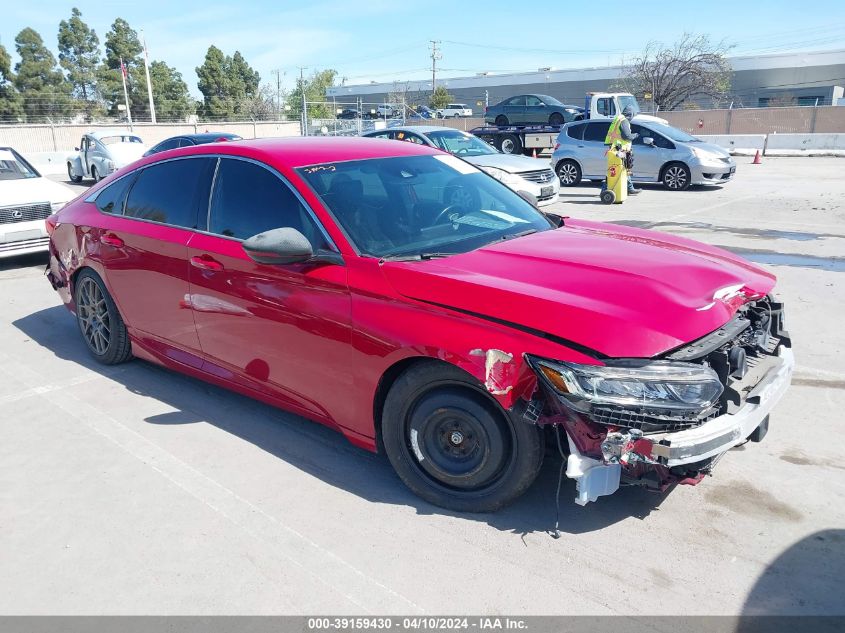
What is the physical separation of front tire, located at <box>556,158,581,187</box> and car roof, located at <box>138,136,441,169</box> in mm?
14546

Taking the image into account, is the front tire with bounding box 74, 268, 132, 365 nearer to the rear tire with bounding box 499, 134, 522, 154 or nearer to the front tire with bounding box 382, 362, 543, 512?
the front tire with bounding box 382, 362, 543, 512

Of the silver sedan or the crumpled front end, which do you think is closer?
the crumpled front end

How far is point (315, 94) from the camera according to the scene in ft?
315

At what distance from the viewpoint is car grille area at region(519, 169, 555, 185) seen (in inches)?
533

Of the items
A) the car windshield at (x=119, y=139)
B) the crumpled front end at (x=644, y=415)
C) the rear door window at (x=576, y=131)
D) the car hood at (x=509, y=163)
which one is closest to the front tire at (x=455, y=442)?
the crumpled front end at (x=644, y=415)

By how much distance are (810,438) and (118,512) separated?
12.8 ft

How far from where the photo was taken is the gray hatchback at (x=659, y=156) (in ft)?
54.8

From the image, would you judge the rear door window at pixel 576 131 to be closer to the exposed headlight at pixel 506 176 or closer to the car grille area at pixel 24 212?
the exposed headlight at pixel 506 176

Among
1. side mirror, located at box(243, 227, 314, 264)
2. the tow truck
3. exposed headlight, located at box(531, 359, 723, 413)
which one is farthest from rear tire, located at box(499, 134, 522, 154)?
exposed headlight, located at box(531, 359, 723, 413)

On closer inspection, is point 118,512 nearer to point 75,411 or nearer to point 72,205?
point 75,411

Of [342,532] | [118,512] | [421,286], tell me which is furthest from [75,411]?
[421,286]

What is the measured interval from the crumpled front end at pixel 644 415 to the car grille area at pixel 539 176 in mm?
10809

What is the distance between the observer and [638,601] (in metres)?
2.82

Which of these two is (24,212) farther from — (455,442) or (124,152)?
(124,152)
